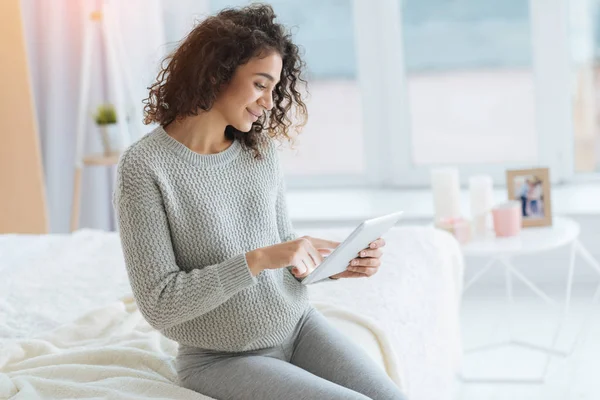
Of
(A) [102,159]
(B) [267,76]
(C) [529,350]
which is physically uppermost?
(B) [267,76]

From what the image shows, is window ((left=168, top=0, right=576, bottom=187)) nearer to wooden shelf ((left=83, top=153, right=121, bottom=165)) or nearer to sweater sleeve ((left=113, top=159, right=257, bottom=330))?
wooden shelf ((left=83, top=153, right=121, bottom=165))

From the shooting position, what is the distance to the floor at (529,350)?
2799mm

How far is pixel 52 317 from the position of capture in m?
2.16

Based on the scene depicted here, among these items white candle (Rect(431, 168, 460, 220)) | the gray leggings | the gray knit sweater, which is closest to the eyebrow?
the gray knit sweater

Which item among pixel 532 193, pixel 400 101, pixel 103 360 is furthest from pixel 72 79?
pixel 103 360

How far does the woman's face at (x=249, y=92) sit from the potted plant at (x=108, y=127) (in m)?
2.21

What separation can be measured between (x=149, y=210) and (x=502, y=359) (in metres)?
1.73

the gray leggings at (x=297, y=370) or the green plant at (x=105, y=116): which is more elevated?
the green plant at (x=105, y=116)

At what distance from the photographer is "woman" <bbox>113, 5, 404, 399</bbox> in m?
1.63

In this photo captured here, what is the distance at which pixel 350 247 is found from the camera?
170 cm

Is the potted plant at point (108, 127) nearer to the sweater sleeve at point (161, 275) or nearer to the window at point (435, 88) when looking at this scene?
the window at point (435, 88)

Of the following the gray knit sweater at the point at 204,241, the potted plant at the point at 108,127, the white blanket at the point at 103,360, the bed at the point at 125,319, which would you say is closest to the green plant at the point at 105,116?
the potted plant at the point at 108,127

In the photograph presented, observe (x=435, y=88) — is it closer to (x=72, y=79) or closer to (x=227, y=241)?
(x=72, y=79)

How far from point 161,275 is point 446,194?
5.02 feet
